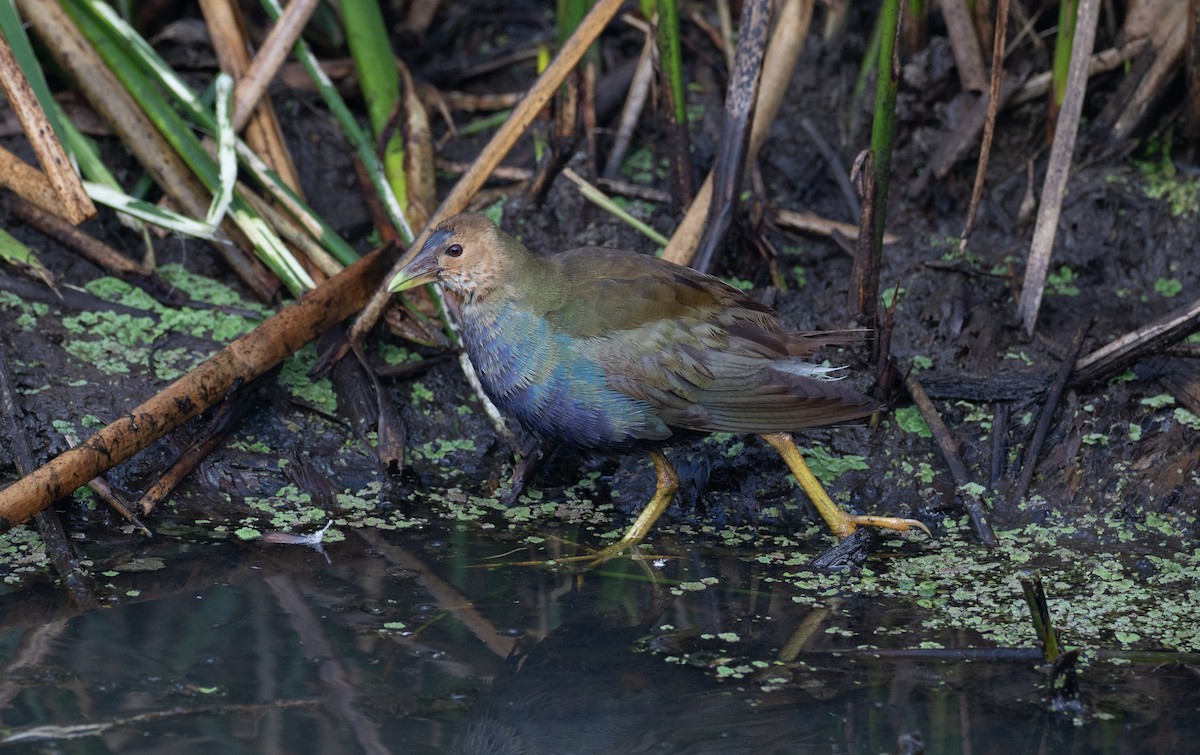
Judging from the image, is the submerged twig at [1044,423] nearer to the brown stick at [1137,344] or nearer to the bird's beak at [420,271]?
the brown stick at [1137,344]

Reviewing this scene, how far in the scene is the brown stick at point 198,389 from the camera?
9.87ft

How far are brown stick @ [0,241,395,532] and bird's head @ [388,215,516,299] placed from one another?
1.30ft

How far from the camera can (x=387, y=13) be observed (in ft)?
17.2

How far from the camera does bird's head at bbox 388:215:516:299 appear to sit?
11.1ft

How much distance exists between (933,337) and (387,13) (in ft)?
9.06

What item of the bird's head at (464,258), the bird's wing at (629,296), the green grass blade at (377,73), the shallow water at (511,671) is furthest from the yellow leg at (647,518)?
the green grass blade at (377,73)

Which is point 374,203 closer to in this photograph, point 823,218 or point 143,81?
point 143,81

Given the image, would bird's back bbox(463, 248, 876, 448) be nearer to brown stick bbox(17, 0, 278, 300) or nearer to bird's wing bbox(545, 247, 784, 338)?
bird's wing bbox(545, 247, 784, 338)

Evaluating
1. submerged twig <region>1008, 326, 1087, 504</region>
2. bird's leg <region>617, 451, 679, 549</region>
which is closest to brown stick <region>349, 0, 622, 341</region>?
bird's leg <region>617, 451, 679, 549</region>

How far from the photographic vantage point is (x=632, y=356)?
320 cm

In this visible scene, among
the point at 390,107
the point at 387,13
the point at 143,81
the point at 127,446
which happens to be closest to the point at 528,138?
the point at 390,107

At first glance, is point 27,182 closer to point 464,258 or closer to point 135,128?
point 135,128

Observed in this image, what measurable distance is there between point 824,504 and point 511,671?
115cm

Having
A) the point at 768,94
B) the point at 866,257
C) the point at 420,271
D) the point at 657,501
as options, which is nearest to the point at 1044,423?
the point at 866,257
